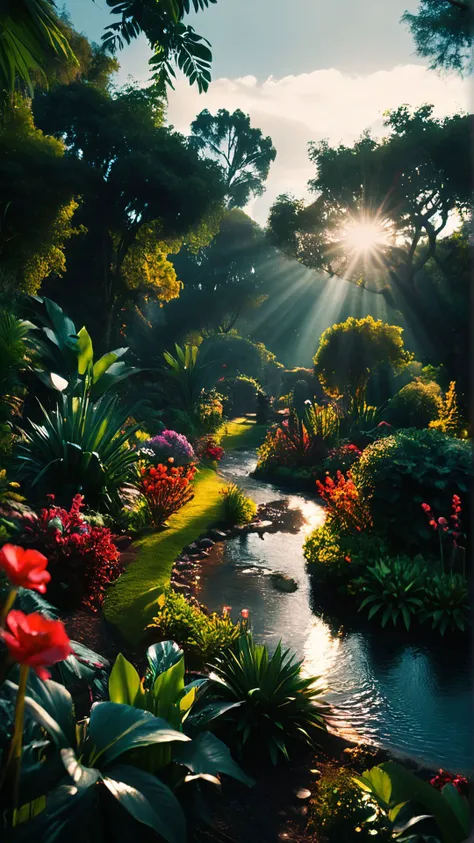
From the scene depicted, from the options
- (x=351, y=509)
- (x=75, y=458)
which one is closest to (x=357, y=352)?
(x=351, y=509)

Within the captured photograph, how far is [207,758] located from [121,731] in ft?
1.41

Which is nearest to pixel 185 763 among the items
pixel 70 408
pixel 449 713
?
pixel 449 713

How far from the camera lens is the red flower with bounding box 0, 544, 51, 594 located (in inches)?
53.5

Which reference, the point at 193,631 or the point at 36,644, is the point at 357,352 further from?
the point at 36,644

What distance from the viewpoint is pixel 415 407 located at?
45.8 feet

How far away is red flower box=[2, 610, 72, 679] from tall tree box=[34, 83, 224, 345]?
15.7 m

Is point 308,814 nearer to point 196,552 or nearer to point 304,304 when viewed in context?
point 196,552

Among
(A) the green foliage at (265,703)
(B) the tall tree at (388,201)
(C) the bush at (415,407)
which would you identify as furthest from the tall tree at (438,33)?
(A) the green foliage at (265,703)

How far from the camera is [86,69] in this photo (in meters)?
17.8

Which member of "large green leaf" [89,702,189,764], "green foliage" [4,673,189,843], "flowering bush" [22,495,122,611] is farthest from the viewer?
"flowering bush" [22,495,122,611]

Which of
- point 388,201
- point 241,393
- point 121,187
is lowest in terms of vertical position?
point 241,393

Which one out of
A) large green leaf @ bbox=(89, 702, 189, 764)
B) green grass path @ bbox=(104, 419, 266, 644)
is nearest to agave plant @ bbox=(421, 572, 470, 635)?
green grass path @ bbox=(104, 419, 266, 644)

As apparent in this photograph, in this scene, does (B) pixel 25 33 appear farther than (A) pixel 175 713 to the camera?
Yes

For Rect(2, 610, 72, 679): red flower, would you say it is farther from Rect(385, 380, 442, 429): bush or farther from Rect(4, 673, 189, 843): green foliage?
Rect(385, 380, 442, 429): bush
